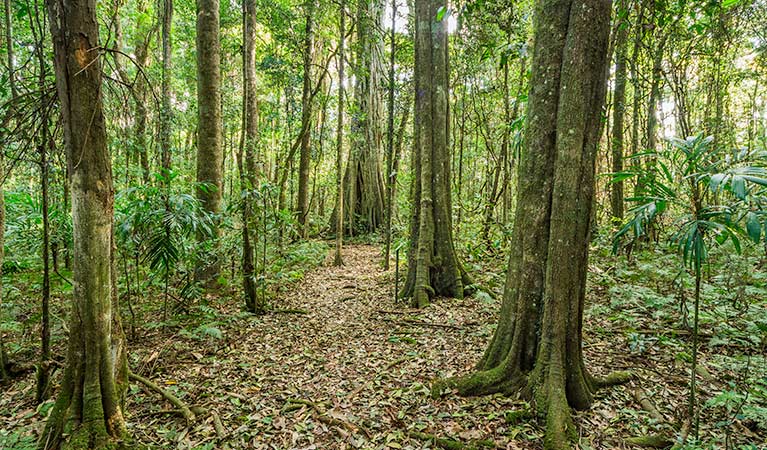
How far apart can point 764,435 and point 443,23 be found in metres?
7.08

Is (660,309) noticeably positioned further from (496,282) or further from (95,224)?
(95,224)

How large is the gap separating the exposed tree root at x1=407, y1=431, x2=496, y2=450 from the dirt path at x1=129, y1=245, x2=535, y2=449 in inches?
1.9

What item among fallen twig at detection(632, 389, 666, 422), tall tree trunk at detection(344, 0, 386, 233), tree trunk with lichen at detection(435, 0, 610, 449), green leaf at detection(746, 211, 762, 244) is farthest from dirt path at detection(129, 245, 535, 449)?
tall tree trunk at detection(344, 0, 386, 233)

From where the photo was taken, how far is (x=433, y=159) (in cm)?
729

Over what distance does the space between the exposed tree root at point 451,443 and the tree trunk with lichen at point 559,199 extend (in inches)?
19.7

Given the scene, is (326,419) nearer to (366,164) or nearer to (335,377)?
(335,377)

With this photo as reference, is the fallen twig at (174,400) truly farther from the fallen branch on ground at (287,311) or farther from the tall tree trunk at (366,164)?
the tall tree trunk at (366,164)

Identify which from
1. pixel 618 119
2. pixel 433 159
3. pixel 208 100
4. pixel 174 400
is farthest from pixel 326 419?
pixel 618 119

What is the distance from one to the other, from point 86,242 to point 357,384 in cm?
293

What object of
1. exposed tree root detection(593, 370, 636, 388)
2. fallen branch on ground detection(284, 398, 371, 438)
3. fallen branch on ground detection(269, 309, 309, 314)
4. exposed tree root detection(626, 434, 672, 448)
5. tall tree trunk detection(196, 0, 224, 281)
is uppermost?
tall tree trunk detection(196, 0, 224, 281)

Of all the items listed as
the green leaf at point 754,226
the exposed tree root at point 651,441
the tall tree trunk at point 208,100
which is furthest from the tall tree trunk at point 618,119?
the tall tree trunk at point 208,100

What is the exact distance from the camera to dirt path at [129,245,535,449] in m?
3.45

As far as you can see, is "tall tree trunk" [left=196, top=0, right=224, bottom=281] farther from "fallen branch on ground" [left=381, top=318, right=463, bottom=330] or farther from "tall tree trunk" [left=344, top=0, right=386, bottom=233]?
"tall tree trunk" [left=344, top=0, right=386, bottom=233]

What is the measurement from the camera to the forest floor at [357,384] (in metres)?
3.29
